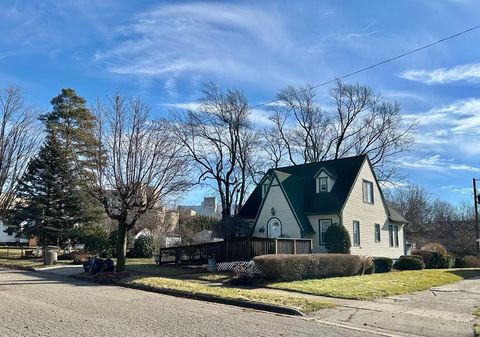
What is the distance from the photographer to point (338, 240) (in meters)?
29.2

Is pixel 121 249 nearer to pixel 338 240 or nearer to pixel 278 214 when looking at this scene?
pixel 278 214

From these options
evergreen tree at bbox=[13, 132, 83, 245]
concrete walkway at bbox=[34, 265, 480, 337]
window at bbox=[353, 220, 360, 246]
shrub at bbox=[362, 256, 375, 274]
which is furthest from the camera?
evergreen tree at bbox=[13, 132, 83, 245]

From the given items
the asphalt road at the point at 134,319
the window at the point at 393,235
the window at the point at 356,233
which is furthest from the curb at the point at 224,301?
the window at the point at 393,235

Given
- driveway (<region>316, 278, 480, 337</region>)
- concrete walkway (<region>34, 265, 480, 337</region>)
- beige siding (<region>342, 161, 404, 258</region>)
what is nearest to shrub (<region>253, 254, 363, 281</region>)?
concrete walkway (<region>34, 265, 480, 337</region>)

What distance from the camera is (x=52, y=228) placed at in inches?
1438

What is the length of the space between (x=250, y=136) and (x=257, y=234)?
48.9ft

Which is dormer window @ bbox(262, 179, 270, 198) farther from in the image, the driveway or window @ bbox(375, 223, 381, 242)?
the driveway

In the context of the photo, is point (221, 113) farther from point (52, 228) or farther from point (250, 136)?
point (52, 228)

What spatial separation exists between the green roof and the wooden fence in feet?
13.4

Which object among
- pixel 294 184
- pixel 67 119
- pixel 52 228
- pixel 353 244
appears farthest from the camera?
pixel 67 119

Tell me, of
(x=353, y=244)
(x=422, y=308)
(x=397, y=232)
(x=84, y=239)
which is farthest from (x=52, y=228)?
(x=422, y=308)

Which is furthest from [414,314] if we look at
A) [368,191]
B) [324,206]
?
[368,191]

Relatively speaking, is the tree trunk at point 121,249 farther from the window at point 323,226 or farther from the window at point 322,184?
the window at point 322,184

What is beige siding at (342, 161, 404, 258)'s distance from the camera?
31392 mm
